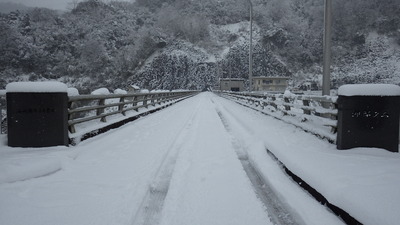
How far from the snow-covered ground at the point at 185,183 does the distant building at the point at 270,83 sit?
291ft

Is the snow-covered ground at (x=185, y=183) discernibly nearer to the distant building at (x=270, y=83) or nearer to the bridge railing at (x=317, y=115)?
the bridge railing at (x=317, y=115)

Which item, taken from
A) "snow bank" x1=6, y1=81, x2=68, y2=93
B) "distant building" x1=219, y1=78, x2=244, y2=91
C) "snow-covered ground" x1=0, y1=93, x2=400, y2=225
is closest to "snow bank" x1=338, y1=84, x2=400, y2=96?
"snow-covered ground" x1=0, y1=93, x2=400, y2=225

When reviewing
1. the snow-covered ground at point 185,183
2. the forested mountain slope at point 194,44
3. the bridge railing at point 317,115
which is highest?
the forested mountain slope at point 194,44

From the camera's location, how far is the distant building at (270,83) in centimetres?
9325

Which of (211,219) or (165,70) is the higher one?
(165,70)

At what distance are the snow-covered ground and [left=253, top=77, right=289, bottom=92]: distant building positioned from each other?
88.6 m

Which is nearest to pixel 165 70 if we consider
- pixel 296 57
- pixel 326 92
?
pixel 296 57

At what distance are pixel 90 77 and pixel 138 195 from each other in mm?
151005

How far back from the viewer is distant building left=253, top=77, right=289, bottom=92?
93.2 m

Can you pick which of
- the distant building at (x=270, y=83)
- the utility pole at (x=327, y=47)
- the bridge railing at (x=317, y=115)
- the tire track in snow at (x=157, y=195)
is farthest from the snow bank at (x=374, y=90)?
the distant building at (x=270, y=83)

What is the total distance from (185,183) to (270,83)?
93.0 metres

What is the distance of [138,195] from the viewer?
12.6 feet

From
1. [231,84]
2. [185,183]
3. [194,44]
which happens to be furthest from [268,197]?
[194,44]

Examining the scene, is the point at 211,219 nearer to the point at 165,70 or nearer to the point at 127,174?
the point at 127,174
